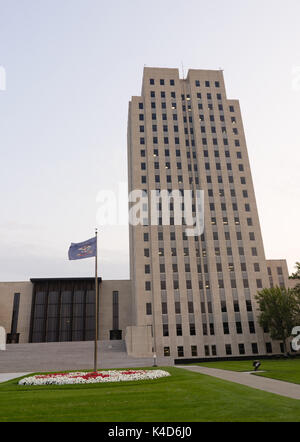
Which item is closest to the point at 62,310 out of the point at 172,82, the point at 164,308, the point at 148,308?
the point at 148,308

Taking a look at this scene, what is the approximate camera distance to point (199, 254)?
69875 millimetres

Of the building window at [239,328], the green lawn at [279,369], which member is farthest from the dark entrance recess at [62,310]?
the green lawn at [279,369]

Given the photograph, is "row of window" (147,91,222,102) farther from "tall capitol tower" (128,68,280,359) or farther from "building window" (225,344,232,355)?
"building window" (225,344,232,355)

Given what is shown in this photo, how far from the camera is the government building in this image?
64.9 m

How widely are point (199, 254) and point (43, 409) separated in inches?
2315

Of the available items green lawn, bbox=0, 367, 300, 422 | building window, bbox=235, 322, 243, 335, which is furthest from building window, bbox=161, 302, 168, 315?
green lawn, bbox=0, 367, 300, 422

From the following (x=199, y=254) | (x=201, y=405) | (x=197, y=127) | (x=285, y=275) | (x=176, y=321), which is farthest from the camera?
(x=285, y=275)

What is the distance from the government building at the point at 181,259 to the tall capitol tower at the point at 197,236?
0.21 m

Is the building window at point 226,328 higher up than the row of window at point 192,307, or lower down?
lower down

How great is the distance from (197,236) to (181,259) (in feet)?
21.4

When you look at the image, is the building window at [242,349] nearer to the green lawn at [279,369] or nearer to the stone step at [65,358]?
the green lawn at [279,369]

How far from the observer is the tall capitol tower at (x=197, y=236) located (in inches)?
2539

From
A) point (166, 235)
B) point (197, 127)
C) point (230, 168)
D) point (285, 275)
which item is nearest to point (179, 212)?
point (166, 235)

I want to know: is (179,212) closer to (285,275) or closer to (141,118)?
(141,118)
